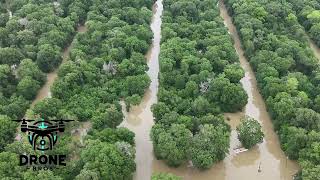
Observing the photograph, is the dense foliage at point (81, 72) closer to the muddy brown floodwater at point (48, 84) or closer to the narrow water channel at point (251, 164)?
the muddy brown floodwater at point (48, 84)

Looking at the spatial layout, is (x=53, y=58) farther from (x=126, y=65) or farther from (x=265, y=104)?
(x=265, y=104)

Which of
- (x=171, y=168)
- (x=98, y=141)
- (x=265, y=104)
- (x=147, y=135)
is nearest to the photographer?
(x=98, y=141)

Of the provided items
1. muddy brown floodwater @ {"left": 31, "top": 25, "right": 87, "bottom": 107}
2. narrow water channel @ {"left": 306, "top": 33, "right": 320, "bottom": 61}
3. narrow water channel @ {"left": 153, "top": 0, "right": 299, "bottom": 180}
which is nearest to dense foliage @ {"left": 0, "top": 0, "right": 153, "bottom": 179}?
muddy brown floodwater @ {"left": 31, "top": 25, "right": 87, "bottom": 107}

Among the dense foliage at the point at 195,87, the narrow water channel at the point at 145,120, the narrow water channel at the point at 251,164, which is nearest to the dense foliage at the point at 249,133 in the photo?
the dense foliage at the point at 195,87

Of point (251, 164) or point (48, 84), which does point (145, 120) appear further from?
point (48, 84)

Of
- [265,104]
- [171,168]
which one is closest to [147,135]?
[171,168]
